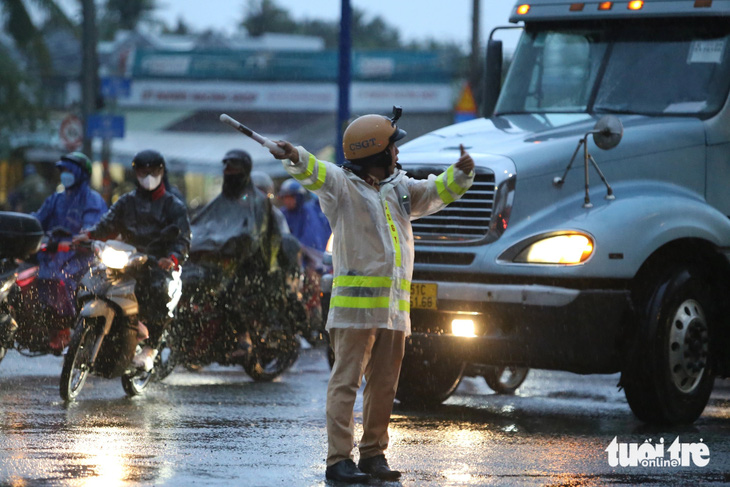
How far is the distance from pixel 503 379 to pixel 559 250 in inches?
121

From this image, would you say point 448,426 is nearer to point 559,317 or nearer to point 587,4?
point 559,317

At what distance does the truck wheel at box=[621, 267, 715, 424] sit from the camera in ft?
26.9

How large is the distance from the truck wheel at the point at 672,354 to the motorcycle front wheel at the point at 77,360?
3.49 m

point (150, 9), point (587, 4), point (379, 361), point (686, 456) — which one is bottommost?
point (150, 9)

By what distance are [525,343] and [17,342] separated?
4.43 metres

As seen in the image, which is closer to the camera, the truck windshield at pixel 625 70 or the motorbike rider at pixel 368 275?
the motorbike rider at pixel 368 275

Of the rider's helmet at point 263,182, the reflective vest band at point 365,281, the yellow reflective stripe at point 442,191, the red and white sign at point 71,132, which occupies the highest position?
the yellow reflective stripe at point 442,191

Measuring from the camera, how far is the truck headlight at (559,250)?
8062 millimetres

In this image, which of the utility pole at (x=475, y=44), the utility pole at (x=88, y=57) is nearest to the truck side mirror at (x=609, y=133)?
the utility pole at (x=88, y=57)

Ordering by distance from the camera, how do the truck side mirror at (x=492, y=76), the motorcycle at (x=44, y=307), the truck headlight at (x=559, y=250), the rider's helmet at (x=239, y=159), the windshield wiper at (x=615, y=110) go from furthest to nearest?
the rider's helmet at (x=239, y=159), the motorcycle at (x=44, y=307), the truck side mirror at (x=492, y=76), the windshield wiper at (x=615, y=110), the truck headlight at (x=559, y=250)

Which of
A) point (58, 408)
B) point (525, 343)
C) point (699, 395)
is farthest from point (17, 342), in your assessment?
point (699, 395)

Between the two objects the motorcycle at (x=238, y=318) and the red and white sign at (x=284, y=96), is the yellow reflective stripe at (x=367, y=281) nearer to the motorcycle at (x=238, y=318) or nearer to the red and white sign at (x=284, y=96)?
the motorcycle at (x=238, y=318)

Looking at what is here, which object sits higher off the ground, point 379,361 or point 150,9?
point 379,361

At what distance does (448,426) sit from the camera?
8.34 metres
